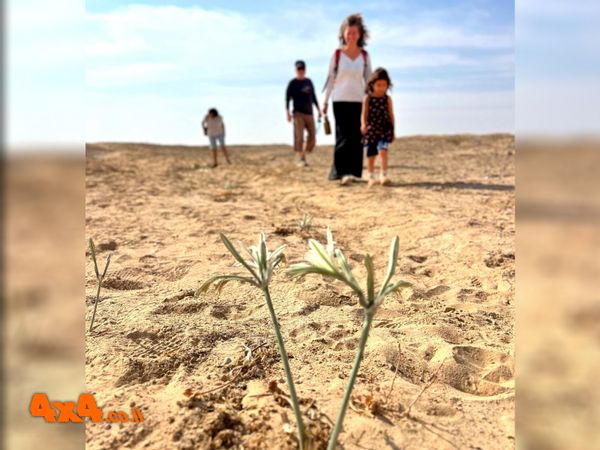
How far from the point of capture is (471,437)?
4.37ft

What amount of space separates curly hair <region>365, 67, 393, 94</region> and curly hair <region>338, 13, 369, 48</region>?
407mm

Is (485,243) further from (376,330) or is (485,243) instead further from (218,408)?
(218,408)

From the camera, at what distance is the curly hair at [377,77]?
17.1 ft

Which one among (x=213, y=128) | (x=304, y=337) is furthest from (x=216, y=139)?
(x=304, y=337)

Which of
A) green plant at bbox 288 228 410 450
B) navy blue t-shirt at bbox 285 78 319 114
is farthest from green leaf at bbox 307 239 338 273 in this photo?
navy blue t-shirt at bbox 285 78 319 114

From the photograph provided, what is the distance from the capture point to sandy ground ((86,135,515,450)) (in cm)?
135

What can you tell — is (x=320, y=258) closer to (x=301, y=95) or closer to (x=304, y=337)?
(x=304, y=337)

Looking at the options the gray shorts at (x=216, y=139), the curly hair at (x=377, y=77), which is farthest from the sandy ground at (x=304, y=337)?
the gray shorts at (x=216, y=139)

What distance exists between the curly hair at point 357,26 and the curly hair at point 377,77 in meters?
0.41

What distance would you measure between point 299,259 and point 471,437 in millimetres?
1651

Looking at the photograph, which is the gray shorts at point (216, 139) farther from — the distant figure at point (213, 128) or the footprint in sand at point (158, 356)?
the footprint in sand at point (158, 356)

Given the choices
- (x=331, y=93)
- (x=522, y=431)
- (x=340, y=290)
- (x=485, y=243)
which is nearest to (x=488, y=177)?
(x=331, y=93)

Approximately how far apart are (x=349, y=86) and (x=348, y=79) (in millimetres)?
77

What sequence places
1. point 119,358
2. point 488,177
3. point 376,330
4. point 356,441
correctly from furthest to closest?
point 488,177 → point 376,330 → point 119,358 → point 356,441
